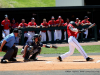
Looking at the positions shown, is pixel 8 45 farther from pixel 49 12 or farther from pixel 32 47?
pixel 49 12

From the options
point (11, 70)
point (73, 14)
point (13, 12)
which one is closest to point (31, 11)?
point (13, 12)

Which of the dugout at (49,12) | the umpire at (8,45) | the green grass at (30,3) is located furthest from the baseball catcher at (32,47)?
the green grass at (30,3)

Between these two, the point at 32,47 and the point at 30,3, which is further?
the point at 30,3

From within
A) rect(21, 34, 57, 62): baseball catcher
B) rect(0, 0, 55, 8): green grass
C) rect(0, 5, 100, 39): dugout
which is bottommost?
rect(21, 34, 57, 62): baseball catcher

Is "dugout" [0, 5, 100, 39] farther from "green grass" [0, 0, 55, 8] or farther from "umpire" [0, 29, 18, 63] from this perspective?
"umpire" [0, 29, 18, 63]

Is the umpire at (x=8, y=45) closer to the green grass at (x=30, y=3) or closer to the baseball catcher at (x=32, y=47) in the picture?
the baseball catcher at (x=32, y=47)

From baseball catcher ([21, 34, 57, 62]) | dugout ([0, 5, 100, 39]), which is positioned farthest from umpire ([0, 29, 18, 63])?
dugout ([0, 5, 100, 39])

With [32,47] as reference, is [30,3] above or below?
above

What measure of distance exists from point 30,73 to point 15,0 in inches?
967

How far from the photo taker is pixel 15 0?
30.1 metres

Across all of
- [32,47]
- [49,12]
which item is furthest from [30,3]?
[32,47]

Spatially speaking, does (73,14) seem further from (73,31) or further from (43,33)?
(73,31)

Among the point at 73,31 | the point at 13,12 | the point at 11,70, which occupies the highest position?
the point at 13,12

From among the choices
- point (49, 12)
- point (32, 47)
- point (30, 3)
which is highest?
point (30, 3)
